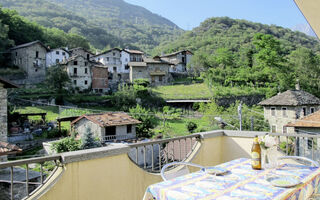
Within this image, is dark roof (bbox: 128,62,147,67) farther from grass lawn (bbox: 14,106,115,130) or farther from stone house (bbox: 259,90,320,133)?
stone house (bbox: 259,90,320,133)

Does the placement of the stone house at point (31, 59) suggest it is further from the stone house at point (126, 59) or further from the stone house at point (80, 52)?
the stone house at point (126, 59)

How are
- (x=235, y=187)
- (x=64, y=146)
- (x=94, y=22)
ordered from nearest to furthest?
(x=235, y=187) < (x=64, y=146) < (x=94, y=22)

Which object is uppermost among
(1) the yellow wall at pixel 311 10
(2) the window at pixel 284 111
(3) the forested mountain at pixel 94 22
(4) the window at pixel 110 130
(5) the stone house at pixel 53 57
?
(3) the forested mountain at pixel 94 22

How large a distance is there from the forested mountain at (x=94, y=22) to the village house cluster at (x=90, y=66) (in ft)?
100

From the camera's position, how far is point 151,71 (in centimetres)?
4353

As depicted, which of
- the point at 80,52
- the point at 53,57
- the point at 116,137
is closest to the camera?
the point at 116,137

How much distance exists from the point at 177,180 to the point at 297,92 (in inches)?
973

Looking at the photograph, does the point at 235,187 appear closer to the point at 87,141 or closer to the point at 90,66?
the point at 87,141

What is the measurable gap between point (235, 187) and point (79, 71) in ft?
120

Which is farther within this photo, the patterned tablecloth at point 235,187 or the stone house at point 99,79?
the stone house at point 99,79

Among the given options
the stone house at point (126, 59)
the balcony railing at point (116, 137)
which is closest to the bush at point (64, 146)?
the balcony railing at point (116, 137)

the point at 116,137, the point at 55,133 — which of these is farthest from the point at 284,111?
the point at 55,133

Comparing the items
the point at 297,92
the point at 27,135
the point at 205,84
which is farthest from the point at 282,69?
the point at 27,135

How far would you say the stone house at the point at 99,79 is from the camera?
37406 mm
